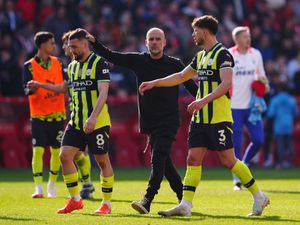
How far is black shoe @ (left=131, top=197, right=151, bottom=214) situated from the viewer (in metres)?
11.4

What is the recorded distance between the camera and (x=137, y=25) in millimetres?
25922

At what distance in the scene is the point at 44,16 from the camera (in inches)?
997

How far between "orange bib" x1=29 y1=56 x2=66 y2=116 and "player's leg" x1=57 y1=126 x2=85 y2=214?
3.10 m

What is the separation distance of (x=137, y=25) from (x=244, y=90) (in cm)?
1059

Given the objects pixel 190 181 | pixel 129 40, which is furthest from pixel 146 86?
pixel 129 40

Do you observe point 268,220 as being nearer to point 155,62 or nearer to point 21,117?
point 155,62

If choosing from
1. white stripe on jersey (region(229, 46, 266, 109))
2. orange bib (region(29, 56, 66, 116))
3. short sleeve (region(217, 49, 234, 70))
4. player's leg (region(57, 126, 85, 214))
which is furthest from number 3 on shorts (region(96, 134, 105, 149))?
white stripe on jersey (region(229, 46, 266, 109))

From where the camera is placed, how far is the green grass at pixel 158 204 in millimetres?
10766

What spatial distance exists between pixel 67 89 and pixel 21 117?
27.4 ft

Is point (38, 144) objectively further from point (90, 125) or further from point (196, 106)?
point (196, 106)

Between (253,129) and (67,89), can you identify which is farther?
(253,129)

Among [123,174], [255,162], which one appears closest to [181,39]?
[255,162]

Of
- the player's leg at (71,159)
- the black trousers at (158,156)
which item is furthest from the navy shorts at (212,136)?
the player's leg at (71,159)

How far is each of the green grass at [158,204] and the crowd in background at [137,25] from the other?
522 cm
